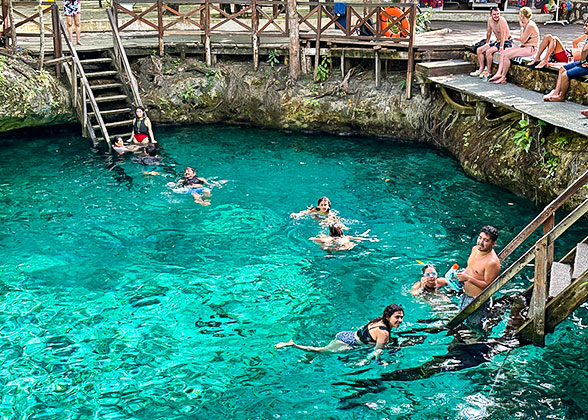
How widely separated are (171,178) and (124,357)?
7.32 m

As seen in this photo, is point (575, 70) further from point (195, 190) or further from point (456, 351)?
point (195, 190)

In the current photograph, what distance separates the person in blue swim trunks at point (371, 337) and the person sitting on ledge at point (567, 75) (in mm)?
7377

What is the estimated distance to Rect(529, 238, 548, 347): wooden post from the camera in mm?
8711

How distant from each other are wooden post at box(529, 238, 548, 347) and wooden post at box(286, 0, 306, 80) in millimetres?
12418

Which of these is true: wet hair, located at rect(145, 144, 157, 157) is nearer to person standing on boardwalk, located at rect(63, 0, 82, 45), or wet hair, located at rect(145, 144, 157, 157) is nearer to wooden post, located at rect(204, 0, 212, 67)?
wooden post, located at rect(204, 0, 212, 67)

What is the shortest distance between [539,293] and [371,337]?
7.57 feet

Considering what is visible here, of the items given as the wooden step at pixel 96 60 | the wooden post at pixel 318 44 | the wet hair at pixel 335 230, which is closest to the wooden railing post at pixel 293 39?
the wooden post at pixel 318 44

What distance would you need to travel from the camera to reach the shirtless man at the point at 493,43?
16.9 meters

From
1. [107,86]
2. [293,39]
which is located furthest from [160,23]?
[293,39]

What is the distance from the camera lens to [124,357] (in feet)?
33.0

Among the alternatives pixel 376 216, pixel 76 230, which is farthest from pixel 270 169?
pixel 76 230

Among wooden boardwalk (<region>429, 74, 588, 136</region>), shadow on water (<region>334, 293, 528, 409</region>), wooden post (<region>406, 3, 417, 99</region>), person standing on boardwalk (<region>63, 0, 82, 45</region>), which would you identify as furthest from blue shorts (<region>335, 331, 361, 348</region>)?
person standing on boardwalk (<region>63, 0, 82, 45</region>)

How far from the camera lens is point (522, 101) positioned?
1502 centimetres

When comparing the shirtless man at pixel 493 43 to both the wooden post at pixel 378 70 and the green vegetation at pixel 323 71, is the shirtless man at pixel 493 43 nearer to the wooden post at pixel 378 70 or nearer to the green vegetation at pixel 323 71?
the wooden post at pixel 378 70
